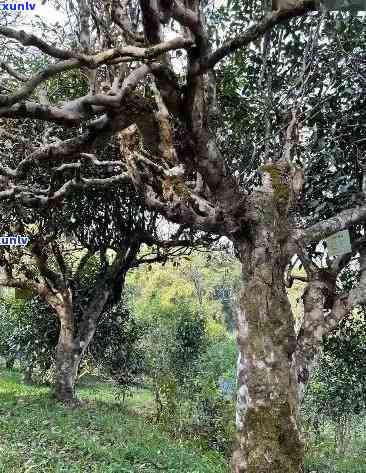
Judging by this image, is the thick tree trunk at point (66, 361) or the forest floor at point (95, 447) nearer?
the forest floor at point (95, 447)

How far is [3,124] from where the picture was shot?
26.9 ft

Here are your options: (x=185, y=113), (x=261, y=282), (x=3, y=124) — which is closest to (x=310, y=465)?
(x=261, y=282)

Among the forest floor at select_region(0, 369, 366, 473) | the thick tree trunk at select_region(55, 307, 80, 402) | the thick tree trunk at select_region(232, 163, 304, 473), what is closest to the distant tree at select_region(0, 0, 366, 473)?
the thick tree trunk at select_region(232, 163, 304, 473)

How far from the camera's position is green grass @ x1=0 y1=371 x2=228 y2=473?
6.01 metres

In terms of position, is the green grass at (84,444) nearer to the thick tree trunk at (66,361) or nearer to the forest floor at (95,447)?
the forest floor at (95,447)

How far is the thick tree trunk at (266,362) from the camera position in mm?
4184

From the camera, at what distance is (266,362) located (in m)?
4.32

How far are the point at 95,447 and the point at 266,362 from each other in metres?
3.56

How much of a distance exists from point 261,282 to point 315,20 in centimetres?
324

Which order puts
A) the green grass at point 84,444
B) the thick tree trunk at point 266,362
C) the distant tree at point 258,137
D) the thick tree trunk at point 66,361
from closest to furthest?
the distant tree at point 258,137 < the thick tree trunk at point 266,362 < the green grass at point 84,444 < the thick tree trunk at point 66,361

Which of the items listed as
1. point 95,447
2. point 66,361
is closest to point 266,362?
point 95,447

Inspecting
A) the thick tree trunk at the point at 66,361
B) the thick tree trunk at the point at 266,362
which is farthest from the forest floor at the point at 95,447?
the thick tree trunk at the point at 266,362

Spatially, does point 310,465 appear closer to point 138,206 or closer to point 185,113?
point 138,206

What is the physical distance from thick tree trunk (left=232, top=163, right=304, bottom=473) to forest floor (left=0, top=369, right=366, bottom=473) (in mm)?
2211
